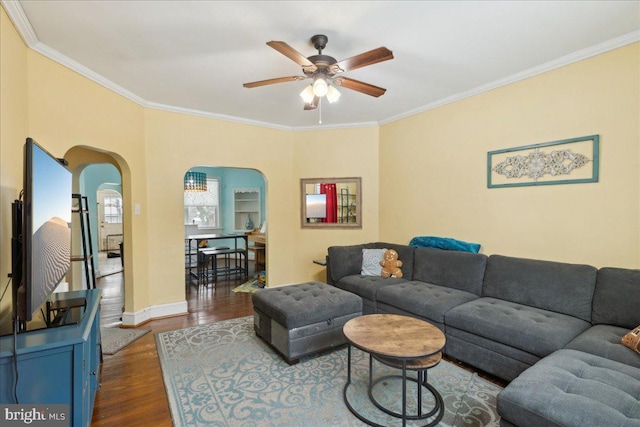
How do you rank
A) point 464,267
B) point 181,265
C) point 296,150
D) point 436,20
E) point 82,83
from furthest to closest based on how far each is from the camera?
point 296,150 < point 181,265 < point 464,267 < point 82,83 < point 436,20

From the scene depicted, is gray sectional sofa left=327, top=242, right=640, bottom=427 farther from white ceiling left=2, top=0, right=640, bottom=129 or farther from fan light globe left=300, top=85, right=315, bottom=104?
fan light globe left=300, top=85, right=315, bottom=104

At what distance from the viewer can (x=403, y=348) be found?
179 centimetres

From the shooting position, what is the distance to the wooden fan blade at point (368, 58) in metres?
1.91

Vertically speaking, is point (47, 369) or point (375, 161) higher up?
point (375, 161)

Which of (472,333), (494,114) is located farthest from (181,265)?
(494,114)

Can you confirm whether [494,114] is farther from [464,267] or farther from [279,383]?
[279,383]

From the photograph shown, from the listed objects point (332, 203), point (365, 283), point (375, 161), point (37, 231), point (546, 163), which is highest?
point (375, 161)

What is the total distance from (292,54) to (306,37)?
17.4 inches

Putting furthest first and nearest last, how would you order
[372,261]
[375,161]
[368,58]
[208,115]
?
1. [375,161]
2. [208,115]
3. [372,261]
4. [368,58]

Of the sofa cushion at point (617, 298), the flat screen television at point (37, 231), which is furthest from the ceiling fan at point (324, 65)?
the sofa cushion at point (617, 298)

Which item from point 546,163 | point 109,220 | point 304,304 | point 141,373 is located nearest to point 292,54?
point 304,304

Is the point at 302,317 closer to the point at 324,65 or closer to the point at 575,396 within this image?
the point at 575,396

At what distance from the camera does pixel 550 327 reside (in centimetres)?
209

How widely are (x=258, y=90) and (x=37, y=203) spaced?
7.87 ft
